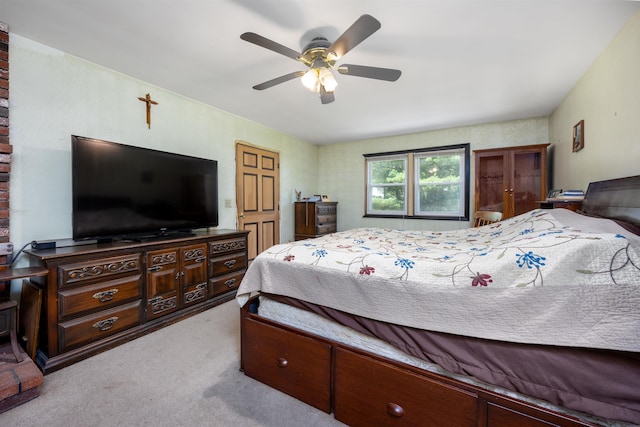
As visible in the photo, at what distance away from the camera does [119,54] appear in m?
2.28

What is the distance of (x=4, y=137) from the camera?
1.92 metres

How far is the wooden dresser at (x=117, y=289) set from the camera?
5.95ft

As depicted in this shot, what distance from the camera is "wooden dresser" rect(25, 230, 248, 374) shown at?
1.81 meters

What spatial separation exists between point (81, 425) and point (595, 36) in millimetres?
4187

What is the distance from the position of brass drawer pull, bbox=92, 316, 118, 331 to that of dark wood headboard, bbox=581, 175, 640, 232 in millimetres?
3437

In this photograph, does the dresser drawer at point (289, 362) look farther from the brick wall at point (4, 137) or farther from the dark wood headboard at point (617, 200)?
the brick wall at point (4, 137)

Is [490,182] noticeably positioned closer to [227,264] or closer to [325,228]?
[325,228]

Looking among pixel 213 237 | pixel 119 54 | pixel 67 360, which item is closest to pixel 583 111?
pixel 213 237

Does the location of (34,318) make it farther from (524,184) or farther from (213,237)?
(524,184)

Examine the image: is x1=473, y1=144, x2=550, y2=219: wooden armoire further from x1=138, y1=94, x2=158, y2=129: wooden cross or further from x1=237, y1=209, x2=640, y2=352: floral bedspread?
x1=138, y1=94, x2=158, y2=129: wooden cross

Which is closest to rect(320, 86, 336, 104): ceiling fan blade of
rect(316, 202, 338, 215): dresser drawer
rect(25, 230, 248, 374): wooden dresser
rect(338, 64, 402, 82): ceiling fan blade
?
rect(338, 64, 402, 82): ceiling fan blade

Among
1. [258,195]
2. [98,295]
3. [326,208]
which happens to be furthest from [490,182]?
[98,295]

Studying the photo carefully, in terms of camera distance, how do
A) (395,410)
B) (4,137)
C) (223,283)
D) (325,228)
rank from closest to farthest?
(395,410) → (4,137) → (223,283) → (325,228)

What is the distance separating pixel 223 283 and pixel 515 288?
2791 millimetres
